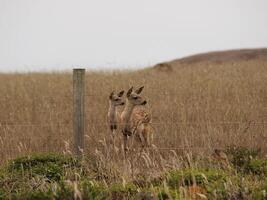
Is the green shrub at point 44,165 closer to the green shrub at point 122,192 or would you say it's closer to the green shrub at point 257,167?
the green shrub at point 122,192

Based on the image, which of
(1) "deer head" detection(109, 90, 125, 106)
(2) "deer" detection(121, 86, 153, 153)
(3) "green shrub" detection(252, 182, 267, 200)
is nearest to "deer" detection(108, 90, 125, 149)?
(1) "deer head" detection(109, 90, 125, 106)

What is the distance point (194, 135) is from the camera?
1070 cm

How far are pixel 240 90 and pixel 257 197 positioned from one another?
423 inches

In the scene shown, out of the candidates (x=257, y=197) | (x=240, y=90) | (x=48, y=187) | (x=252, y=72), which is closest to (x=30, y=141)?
(x=48, y=187)

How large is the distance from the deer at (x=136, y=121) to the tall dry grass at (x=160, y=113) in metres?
0.21

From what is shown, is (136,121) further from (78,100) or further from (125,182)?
(125,182)

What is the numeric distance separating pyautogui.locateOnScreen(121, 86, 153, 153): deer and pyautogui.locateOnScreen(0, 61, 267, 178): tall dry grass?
0.21 metres

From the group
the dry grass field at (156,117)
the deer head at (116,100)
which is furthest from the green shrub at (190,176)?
the deer head at (116,100)

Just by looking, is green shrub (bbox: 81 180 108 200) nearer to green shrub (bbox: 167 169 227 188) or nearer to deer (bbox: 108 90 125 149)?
green shrub (bbox: 167 169 227 188)

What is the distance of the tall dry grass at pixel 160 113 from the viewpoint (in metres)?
10.3

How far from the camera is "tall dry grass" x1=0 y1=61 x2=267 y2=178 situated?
33.8ft

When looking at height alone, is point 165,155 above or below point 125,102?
below

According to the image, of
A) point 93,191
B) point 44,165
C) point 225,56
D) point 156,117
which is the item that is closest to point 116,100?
point 156,117

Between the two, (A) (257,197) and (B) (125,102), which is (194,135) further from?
(A) (257,197)
